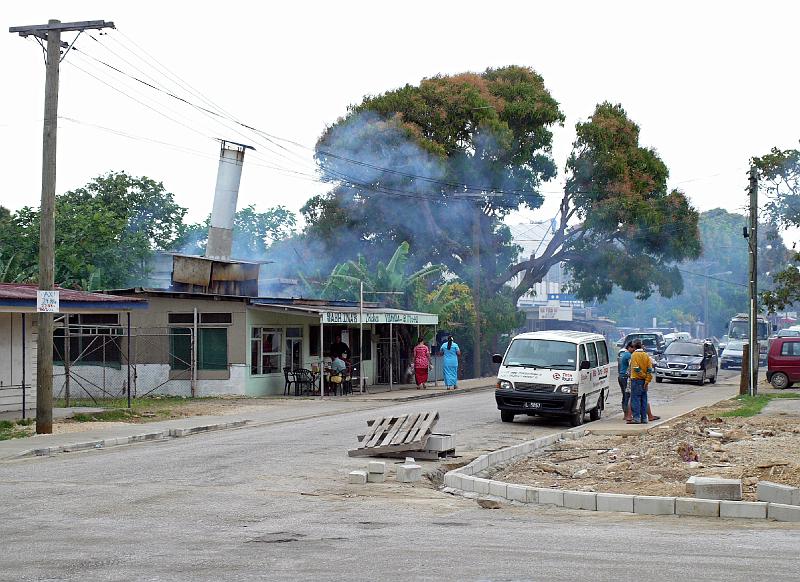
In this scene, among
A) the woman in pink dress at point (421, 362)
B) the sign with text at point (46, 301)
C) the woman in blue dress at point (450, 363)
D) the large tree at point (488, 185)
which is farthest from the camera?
the large tree at point (488, 185)

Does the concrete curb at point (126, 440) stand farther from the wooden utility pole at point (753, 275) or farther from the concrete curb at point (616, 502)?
the wooden utility pole at point (753, 275)

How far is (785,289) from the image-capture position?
37312 mm

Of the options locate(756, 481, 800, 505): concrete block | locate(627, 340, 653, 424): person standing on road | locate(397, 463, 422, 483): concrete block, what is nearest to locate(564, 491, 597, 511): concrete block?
locate(756, 481, 800, 505): concrete block

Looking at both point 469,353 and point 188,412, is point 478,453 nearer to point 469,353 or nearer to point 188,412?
point 188,412

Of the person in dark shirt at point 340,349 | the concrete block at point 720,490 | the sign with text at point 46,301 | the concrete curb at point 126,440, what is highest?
the sign with text at point 46,301

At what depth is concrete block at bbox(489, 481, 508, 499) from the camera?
12.4m

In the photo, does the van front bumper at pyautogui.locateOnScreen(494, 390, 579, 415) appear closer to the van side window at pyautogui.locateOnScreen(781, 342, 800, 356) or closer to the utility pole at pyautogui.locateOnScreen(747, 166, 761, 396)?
the utility pole at pyautogui.locateOnScreen(747, 166, 761, 396)

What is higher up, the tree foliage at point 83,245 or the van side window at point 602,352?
the tree foliage at point 83,245

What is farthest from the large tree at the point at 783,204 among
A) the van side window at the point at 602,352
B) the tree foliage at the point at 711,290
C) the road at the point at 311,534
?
the tree foliage at the point at 711,290

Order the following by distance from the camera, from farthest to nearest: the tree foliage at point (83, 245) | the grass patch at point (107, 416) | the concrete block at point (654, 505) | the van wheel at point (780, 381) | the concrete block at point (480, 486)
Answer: the tree foliage at point (83, 245)
the van wheel at point (780, 381)
the grass patch at point (107, 416)
the concrete block at point (480, 486)
the concrete block at point (654, 505)

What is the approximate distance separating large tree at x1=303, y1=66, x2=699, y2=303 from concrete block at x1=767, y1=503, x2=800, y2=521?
37454 millimetres

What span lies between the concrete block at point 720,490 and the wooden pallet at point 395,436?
5568 millimetres

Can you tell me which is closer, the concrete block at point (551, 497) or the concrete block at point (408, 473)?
the concrete block at point (551, 497)

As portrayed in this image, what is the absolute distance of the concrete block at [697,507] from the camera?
428 inches
